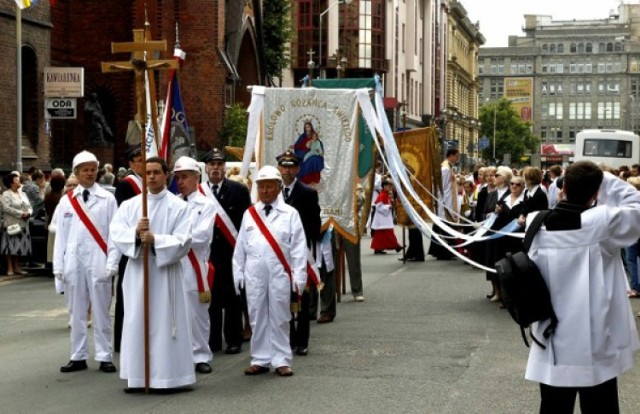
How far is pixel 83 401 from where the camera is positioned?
898 centimetres

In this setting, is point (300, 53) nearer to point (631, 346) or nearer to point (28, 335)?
point (28, 335)

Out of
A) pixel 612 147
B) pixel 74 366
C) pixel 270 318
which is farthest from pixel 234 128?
pixel 270 318

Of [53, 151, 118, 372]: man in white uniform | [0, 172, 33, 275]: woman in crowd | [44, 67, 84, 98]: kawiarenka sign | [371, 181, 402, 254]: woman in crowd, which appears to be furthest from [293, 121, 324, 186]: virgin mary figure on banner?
[44, 67, 84, 98]: kawiarenka sign

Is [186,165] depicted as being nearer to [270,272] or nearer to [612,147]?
[270,272]

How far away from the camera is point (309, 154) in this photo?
1473cm

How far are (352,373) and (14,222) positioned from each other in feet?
37.9

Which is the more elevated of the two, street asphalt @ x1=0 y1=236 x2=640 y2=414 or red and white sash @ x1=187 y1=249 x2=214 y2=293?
red and white sash @ x1=187 y1=249 x2=214 y2=293

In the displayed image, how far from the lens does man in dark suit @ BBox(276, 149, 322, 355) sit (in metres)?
11.3

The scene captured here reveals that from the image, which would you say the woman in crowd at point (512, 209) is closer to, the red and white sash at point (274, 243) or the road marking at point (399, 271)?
the road marking at point (399, 271)

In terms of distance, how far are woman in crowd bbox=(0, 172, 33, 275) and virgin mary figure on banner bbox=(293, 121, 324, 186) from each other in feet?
24.4

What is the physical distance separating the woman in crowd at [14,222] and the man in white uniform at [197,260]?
402 inches

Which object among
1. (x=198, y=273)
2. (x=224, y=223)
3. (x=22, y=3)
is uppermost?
(x=22, y=3)

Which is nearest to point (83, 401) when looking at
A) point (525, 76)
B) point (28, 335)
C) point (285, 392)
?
point (285, 392)

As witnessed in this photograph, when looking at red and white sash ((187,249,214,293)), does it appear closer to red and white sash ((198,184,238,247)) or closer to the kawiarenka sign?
red and white sash ((198,184,238,247))
